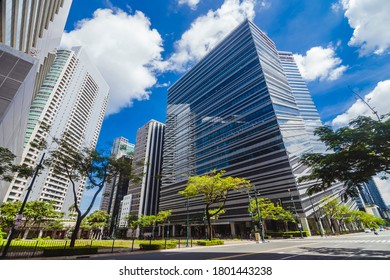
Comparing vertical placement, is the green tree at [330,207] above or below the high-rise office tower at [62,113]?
below

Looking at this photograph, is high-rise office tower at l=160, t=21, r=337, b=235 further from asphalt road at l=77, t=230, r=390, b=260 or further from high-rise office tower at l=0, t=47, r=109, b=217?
high-rise office tower at l=0, t=47, r=109, b=217

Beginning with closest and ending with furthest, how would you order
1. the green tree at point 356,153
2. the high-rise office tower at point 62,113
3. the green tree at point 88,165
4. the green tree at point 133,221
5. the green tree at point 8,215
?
the green tree at point 356,153 < the green tree at point 88,165 < the green tree at point 8,215 < the green tree at point 133,221 < the high-rise office tower at point 62,113

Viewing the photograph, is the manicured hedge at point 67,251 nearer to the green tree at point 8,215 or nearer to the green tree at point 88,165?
the green tree at point 88,165

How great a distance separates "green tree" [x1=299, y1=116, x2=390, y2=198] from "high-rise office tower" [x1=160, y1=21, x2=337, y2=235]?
31.7 meters

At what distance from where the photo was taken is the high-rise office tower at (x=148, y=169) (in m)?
102

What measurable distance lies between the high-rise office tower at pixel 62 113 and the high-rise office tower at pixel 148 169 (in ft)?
95.7

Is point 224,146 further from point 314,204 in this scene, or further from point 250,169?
point 314,204

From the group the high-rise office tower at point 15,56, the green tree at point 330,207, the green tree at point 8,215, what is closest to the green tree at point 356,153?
the high-rise office tower at point 15,56

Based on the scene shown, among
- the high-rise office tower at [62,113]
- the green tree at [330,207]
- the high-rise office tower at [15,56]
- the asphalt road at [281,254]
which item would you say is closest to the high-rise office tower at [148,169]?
the high-rise office tower at [62,113]

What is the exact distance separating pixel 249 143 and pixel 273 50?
160ft

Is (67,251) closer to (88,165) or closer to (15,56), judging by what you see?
(88,165)

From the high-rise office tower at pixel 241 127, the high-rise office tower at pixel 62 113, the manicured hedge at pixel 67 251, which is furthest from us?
the high-rise office tower at pixel 62 113

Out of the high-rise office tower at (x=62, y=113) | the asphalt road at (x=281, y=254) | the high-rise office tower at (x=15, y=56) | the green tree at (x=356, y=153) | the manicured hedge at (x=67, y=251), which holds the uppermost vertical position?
the high-rise office tower at (x=62, y=113)

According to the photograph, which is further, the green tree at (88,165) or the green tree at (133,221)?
the green tree at (133,221)
